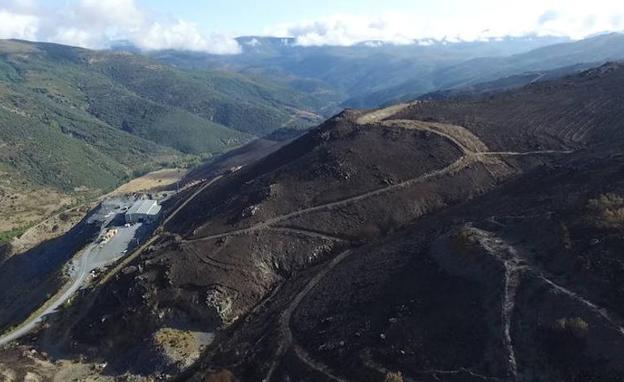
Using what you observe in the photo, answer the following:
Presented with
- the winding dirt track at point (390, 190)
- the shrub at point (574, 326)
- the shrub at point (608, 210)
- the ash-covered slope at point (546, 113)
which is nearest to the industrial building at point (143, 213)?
the winding dirt track at point (390, 190)

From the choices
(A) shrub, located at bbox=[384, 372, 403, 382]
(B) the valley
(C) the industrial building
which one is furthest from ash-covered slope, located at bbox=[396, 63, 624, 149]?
(A) shrub, located at bbox=[384, 372, 403, 382]

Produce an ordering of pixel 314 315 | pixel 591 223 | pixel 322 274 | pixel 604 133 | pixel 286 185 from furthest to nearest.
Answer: pixel 604 133 → pixel 286 185 → pixel 322 274 → pixel 314 315 → pixel 591 223

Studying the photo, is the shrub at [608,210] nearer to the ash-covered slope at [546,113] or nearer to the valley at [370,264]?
the valley at [370,264]

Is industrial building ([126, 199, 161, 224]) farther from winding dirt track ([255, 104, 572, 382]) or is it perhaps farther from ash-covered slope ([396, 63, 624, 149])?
ash-covered slope ([396, 63, 624, 149])

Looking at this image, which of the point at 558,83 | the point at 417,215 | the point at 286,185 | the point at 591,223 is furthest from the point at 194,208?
the point at 558,83

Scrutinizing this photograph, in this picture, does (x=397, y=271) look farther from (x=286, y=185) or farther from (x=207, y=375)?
(x=286, y=185)

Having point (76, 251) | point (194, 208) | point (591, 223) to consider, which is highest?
point (591, 223)

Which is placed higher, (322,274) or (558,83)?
(558,83)
